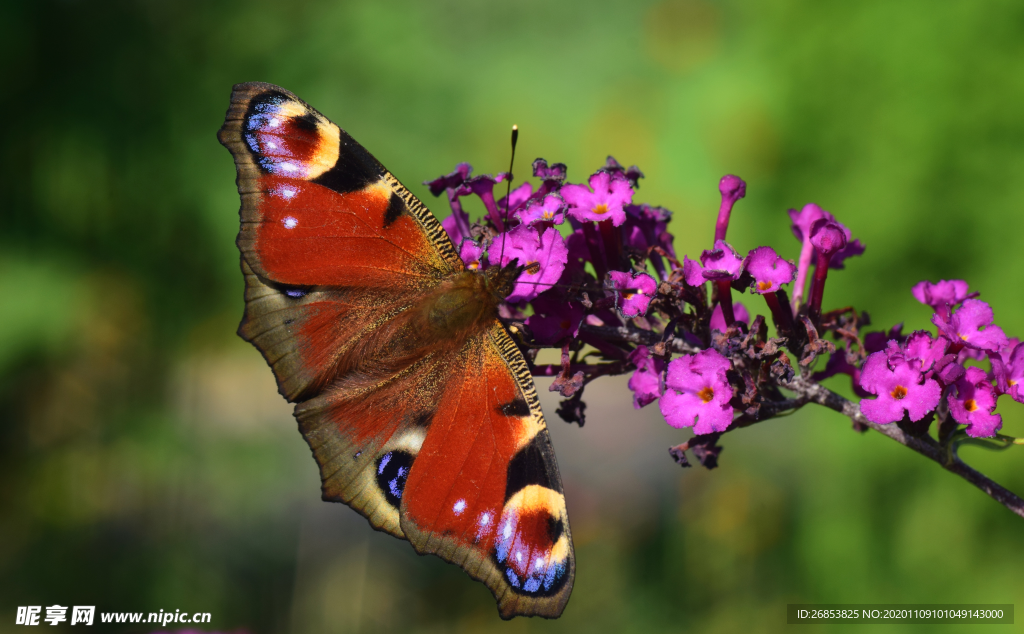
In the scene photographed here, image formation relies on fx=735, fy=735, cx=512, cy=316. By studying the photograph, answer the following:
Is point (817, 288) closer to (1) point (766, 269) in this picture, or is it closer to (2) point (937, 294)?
(1) point (766, 269)

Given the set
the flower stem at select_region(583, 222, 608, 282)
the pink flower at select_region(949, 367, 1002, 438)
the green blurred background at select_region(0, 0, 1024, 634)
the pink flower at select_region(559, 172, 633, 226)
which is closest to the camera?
the pink flower at select_region(949, 367, 1002, 438)

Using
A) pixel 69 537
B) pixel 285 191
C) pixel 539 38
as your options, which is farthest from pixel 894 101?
pixel 69 537

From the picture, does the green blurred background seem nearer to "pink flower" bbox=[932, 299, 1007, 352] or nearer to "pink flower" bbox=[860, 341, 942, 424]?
"pink flower" bbox=[932, 299, 1007, 352]

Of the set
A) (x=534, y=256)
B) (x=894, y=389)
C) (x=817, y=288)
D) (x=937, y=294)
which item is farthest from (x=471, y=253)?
(x=937, y=294)

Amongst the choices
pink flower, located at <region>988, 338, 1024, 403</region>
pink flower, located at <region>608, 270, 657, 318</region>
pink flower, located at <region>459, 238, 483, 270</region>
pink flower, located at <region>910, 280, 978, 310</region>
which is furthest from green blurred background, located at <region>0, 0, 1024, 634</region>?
pink flower, located at <region>608, 270, 657, 318</region>

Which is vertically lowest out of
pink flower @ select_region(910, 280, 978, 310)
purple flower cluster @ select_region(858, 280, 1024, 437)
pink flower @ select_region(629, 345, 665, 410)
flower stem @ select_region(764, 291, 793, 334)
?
pink flower @ select_region(629, 345, 665, 410)

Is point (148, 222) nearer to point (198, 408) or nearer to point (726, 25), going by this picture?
point (198, 408)
